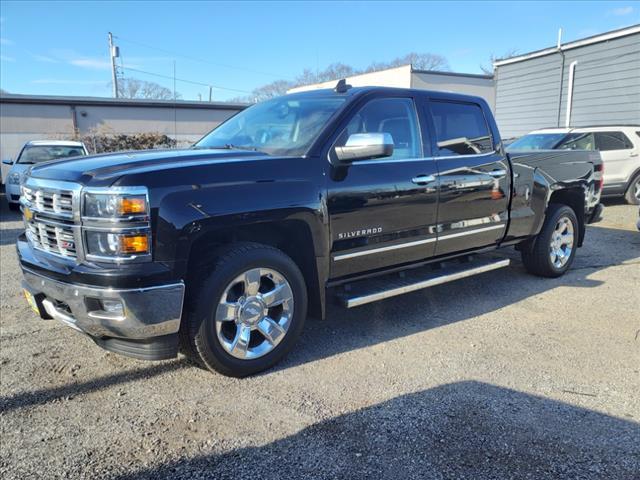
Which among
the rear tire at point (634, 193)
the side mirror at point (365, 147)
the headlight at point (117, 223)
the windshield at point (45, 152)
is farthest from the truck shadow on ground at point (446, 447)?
the windshield at point (45, 152)

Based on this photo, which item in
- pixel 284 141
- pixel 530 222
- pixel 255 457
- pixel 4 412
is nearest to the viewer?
pixel 255 457

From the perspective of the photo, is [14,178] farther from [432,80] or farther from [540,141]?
[432,80]

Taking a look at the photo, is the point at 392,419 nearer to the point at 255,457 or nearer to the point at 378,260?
the point at 255,457

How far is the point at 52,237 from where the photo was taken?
3.29m

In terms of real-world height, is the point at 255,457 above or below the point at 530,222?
below

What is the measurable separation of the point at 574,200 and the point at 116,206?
18.2ft

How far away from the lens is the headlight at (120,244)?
2941mm

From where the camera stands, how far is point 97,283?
9.75 ft

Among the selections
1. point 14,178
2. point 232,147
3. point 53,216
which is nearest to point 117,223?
point 53,216

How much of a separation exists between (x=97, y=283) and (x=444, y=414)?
7.13ft

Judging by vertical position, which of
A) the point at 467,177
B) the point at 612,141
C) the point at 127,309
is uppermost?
the point at 612,141

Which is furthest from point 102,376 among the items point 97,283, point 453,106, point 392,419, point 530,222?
point 530,222

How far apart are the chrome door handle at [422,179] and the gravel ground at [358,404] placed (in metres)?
1.27

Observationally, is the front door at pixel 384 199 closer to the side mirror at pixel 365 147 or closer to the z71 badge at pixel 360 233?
the z71 badge at pixel 360 233
